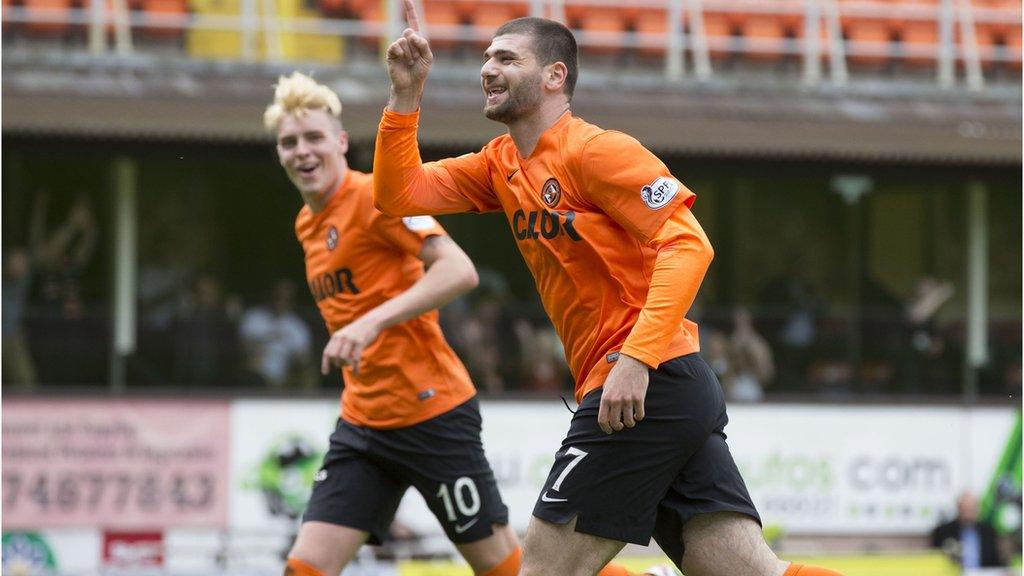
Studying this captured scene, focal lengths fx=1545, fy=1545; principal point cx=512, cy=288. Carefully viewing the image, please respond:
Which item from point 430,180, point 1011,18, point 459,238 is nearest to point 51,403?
point 459,238

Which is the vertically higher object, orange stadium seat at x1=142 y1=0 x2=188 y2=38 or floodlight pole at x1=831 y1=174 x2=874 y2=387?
orange stadium seat at x1=142 y1=0 x2=188 y2=38

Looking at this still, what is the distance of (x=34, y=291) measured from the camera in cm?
1412

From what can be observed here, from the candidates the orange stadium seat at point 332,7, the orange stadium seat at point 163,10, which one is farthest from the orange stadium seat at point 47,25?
the orange stadium seat at point 332,7

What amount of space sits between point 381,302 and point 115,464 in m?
7.75

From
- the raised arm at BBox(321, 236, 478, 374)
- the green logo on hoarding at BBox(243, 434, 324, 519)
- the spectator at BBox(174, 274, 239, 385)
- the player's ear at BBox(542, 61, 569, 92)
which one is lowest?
the green logo on hoarding at BBox(243, 434, 324, 519)

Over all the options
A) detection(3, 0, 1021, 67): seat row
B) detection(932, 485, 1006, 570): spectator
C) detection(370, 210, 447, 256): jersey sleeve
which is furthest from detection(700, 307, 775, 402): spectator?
detection(370, 210, 447, 256): jersey sleeve

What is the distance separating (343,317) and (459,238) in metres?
9.35

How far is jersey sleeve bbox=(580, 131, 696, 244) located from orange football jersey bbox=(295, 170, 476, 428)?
59.9 inches

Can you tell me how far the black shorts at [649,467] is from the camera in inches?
177

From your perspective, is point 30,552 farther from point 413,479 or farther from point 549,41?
point 549,41

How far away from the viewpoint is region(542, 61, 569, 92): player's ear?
4711mm

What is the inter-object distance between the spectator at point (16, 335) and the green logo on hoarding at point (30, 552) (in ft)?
5.32

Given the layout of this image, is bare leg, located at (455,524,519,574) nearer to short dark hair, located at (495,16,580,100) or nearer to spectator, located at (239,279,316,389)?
short dark hair, located at (495,16,580,100)

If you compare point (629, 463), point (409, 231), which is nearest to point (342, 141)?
point (409, 231)
